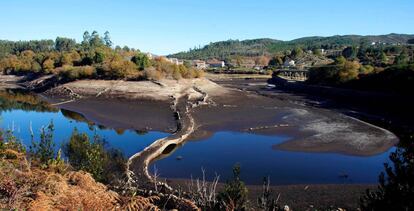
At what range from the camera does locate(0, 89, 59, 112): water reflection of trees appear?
56.3 m

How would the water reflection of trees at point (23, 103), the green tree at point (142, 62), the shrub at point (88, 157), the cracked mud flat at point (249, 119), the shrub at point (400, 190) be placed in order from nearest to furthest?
the shrub at point (400, 190)
the shrub at point (88, 157)
the cracked mud flat at point (249, 119)
the water reflection of trees at point (23, 103)
the green tree at point (142, 62)

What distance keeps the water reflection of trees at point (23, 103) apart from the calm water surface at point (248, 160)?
17839mm

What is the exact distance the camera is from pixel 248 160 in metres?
28.8

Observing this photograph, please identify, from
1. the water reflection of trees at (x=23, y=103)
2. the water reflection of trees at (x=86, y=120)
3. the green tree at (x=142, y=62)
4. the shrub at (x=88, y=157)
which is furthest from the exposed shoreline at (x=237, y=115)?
the shrub at (x=88, y=157)

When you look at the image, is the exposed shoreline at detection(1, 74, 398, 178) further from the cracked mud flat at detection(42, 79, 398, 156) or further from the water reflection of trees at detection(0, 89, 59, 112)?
the water reflection of trees at detection(0, 89, 59, 112)

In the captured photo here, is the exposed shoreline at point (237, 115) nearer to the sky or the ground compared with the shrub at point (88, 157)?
nearer to the ground

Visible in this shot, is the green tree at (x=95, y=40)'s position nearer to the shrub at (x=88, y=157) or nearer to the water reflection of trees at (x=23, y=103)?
the water reflection of trees at (x=23, y=103)

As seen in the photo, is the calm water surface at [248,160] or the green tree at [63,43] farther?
the green tree at [63,43]

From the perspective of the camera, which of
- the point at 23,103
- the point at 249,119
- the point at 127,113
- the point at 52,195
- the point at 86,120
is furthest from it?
the point at 23,103

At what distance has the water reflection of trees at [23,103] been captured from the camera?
2216 inches

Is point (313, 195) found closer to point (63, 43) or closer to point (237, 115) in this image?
point (237, 115)

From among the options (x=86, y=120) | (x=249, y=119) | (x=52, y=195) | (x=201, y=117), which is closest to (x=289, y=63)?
(x=249, y=119)

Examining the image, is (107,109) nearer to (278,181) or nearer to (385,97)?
(278,181)

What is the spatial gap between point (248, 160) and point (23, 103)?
1821 inches
